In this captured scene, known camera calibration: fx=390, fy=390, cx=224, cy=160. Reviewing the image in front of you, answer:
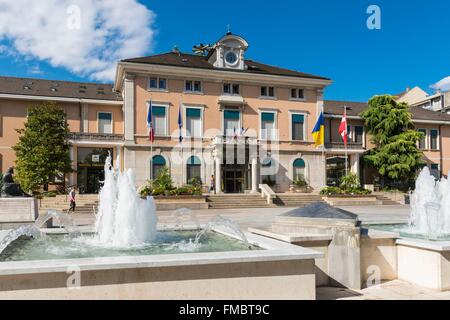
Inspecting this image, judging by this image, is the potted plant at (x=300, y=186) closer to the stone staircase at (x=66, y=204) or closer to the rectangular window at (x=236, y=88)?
the rectangular window at (x=236, y=88)

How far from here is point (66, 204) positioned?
2575 centimetres

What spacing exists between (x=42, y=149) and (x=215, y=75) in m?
15.6

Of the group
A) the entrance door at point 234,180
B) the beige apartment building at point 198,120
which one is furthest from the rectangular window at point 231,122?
the entrance door at point 234,180

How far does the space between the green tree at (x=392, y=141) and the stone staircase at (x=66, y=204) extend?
26848 millimetres

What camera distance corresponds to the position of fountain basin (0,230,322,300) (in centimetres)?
483

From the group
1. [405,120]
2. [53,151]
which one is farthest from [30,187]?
[405,120]

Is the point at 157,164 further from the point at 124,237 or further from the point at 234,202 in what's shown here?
the point at 124,237

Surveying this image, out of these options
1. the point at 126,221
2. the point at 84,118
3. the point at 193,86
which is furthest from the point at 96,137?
the point at 126,221

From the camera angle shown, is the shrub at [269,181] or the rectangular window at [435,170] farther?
the rectangular window at [435,170]

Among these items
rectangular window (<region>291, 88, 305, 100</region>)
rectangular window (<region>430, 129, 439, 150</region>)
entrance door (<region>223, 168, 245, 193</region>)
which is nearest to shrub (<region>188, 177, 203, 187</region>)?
entrance door (<region>223, 168, 245, 193</region>)

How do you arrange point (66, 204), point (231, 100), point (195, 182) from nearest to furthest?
point (66, 204) → point (195, 182) → point (231, 100)

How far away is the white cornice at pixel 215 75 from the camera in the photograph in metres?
32.4

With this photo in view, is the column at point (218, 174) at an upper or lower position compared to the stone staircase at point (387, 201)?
upper

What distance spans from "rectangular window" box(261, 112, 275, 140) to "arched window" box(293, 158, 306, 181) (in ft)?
10.9
